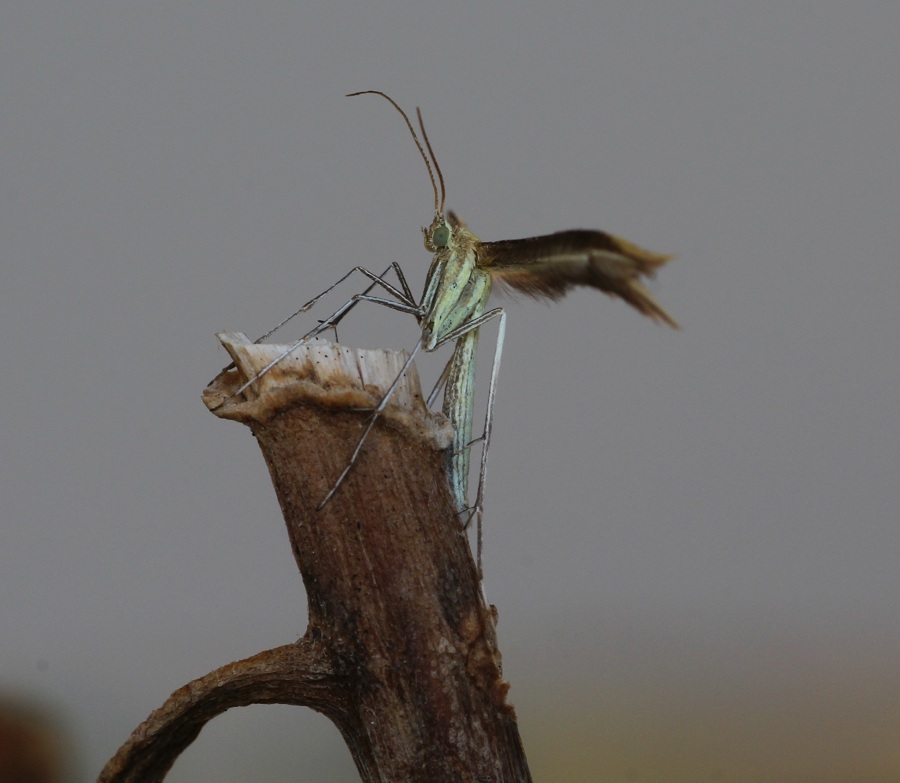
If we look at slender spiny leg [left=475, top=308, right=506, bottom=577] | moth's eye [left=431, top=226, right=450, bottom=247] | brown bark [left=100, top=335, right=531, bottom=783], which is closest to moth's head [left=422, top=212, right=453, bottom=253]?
moth's eye [left=431, top=226, right=450, bottom=247]

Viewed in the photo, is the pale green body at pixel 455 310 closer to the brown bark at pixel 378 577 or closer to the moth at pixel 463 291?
the moth at pixel 463 291

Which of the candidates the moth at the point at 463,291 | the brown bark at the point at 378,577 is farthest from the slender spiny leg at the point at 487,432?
the brown bark at the point at 378,577

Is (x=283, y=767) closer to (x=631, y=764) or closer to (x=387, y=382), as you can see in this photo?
(x=631, y=764)

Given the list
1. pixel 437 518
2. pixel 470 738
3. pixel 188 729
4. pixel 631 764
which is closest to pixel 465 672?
pixel 470 738

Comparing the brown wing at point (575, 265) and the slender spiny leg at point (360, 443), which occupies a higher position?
the brown wing at point (575, 265)

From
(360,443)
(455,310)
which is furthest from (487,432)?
(360,443)

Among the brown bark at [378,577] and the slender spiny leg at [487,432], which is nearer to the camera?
the brown bark at [378,577]

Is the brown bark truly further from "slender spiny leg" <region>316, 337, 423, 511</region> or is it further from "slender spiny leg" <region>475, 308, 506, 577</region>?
"slender spiny leg" <region>475, 308, 506, 577</region>
